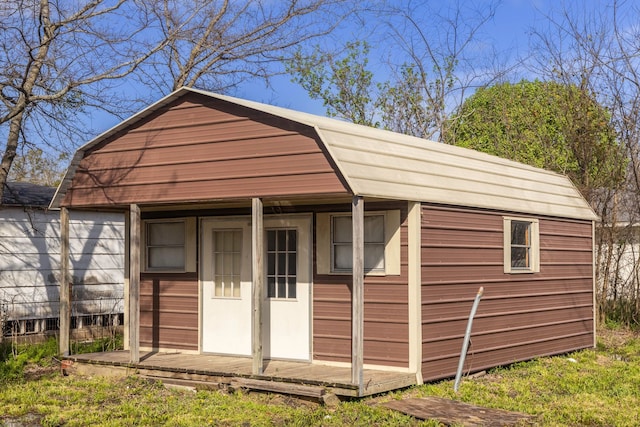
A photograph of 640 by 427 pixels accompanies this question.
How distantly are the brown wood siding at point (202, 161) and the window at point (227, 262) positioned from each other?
1.51 m

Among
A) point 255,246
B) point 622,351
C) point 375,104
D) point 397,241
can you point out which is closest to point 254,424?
point 255,246

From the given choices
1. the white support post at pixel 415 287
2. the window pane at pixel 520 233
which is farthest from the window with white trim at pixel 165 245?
the window pane at pixel 520 233

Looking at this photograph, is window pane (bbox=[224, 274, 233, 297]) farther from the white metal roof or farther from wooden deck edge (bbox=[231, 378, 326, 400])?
the white metal roof

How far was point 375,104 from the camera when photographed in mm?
27125

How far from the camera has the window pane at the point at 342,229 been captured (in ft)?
38.0

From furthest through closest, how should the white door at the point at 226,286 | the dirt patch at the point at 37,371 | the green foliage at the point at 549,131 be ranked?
Answer: the green foliage at the point at 549,131, the white door at the point at 226,286, the dirt patch at the point at 37,371

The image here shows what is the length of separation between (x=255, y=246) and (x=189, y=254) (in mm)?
2831

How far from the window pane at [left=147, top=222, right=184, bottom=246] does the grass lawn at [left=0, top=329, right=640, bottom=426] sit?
2517 mm

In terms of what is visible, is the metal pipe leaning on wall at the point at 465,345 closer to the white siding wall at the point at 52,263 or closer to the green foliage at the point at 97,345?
the green foliage at the point at 97,345

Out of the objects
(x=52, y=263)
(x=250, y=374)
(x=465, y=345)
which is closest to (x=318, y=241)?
(x=250, y=374)

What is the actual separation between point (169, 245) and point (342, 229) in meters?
3.23

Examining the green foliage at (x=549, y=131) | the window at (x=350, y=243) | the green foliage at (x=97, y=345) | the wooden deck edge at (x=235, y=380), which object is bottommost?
the green foliage at (x=97, y=345)

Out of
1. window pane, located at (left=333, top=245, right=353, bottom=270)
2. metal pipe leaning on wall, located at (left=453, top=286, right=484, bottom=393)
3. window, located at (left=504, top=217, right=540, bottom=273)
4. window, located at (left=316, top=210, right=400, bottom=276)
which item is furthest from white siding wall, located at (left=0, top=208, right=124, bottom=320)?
metal pipe leaning on wall, located at (left=453, top=286, right=484, bottom=393)

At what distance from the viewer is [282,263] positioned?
40.0ft
